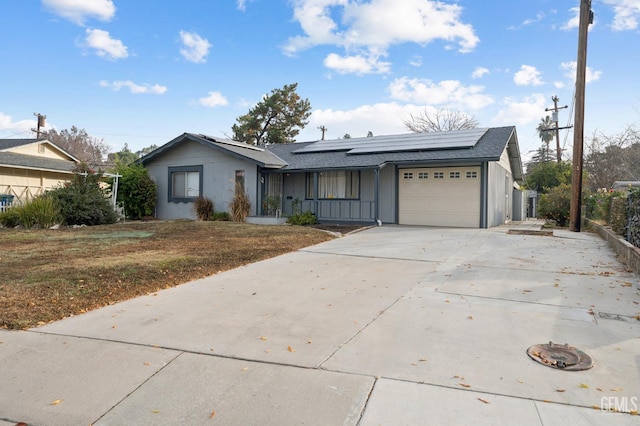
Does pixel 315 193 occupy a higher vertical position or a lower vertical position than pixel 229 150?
lower

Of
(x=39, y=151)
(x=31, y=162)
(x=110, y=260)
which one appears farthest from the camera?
(x=39, y=151)

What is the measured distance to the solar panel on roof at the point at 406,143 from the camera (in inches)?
626

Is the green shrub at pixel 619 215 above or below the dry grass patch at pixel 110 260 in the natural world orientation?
above

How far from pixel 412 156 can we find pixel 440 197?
6.42 feet

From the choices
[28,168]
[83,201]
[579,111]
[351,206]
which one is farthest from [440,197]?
[28,168]

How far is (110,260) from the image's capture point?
767 cm

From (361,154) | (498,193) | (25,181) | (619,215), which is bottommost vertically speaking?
(619,215)

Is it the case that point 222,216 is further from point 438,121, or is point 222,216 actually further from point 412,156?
point 438,121

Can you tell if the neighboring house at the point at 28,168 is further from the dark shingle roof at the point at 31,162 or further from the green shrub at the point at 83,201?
the green shrub at the point at 83,201

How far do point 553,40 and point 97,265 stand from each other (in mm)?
18114

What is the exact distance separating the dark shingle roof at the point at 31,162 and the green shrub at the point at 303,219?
42.0ft

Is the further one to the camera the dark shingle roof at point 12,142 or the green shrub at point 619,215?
the dark shingle roof at point 12,142

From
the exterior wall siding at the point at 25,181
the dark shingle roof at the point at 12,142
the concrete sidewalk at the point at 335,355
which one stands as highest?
the dark shingle roof at the point at 12,142

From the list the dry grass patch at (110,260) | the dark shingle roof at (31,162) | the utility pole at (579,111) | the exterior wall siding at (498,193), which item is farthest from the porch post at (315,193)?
the dark shingle roof at (31,162)
